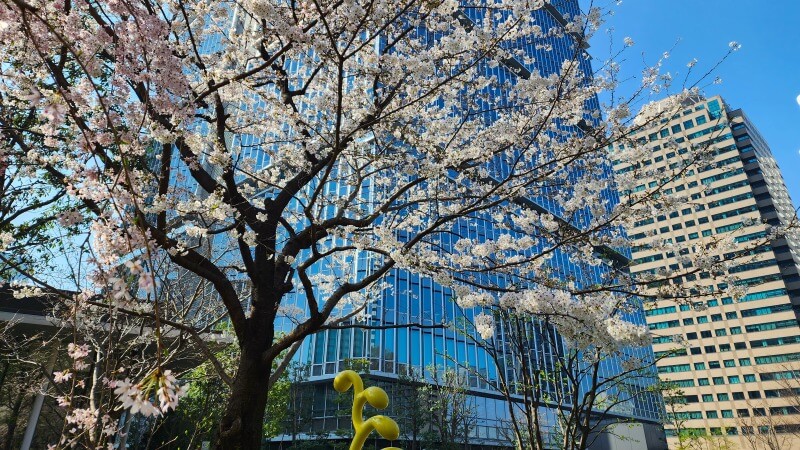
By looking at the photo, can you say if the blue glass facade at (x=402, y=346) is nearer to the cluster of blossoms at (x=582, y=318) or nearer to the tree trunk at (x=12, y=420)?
the tree trunk at (x=12, y=420)

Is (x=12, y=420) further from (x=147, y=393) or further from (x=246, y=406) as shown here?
(x=147, y=393)

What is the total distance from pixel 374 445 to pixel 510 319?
69.3 ft

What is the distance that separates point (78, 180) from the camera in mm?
3568

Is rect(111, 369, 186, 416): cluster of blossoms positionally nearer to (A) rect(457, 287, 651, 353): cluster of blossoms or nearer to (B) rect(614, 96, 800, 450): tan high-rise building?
(A) rect(457, 287, 651, 353): cluster of blossoms

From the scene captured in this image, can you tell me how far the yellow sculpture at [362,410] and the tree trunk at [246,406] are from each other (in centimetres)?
317

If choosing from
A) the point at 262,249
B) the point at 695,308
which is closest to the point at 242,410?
the point at 262,249

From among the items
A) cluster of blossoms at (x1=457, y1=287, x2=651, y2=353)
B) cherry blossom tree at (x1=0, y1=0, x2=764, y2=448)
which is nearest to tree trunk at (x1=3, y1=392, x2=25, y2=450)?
cherry blossom tree at (x1=0, y1=0, x2=764, y2=448)

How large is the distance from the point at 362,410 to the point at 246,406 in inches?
130

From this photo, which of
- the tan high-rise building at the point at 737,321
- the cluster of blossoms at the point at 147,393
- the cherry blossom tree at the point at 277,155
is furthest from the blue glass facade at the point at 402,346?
the tan high-rise building at the point at 737,321

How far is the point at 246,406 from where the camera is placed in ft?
14.2

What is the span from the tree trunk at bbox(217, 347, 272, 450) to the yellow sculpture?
3170 millimetres

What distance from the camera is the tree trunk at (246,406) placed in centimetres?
420

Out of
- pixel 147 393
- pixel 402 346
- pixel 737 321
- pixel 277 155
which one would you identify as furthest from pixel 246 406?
pixel 737 321

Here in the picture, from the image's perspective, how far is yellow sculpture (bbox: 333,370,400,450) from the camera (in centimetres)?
124
